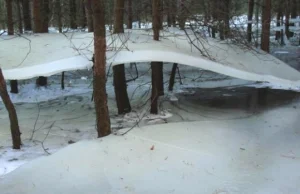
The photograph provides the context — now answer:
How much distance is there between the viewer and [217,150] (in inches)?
254

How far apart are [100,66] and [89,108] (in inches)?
160

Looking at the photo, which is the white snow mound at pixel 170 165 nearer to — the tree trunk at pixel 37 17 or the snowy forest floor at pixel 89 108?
the snowy forest floor at pixel 89 108

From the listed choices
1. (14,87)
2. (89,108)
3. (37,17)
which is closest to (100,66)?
(89,108)

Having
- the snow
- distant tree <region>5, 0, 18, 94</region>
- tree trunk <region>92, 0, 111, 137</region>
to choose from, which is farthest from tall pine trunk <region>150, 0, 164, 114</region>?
distant tree <region>5, 0, 18, 94</region>

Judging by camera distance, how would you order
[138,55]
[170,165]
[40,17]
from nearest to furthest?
1. [170,165]
2. [138,55]
3. [40,17]

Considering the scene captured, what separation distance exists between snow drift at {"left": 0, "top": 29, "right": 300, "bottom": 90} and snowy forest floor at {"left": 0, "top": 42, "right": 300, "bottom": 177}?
0.98 meters

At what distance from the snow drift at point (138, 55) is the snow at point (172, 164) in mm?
1571

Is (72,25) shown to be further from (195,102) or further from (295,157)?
(295,157)

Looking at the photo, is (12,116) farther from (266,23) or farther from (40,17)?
(266,23)

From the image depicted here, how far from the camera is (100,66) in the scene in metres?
6.45

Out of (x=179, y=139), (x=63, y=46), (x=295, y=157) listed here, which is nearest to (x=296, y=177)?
(x=295, y=157)

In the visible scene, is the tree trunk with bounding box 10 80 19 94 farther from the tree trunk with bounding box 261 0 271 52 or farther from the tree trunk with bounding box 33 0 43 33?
the tree trunk with bounding box 261 0 271 52

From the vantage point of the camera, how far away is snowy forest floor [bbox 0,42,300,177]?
7.45 metres

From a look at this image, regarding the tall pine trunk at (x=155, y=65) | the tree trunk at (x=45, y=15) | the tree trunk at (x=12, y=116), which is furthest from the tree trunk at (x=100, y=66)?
the tree trunk at (x=45, y=15)
